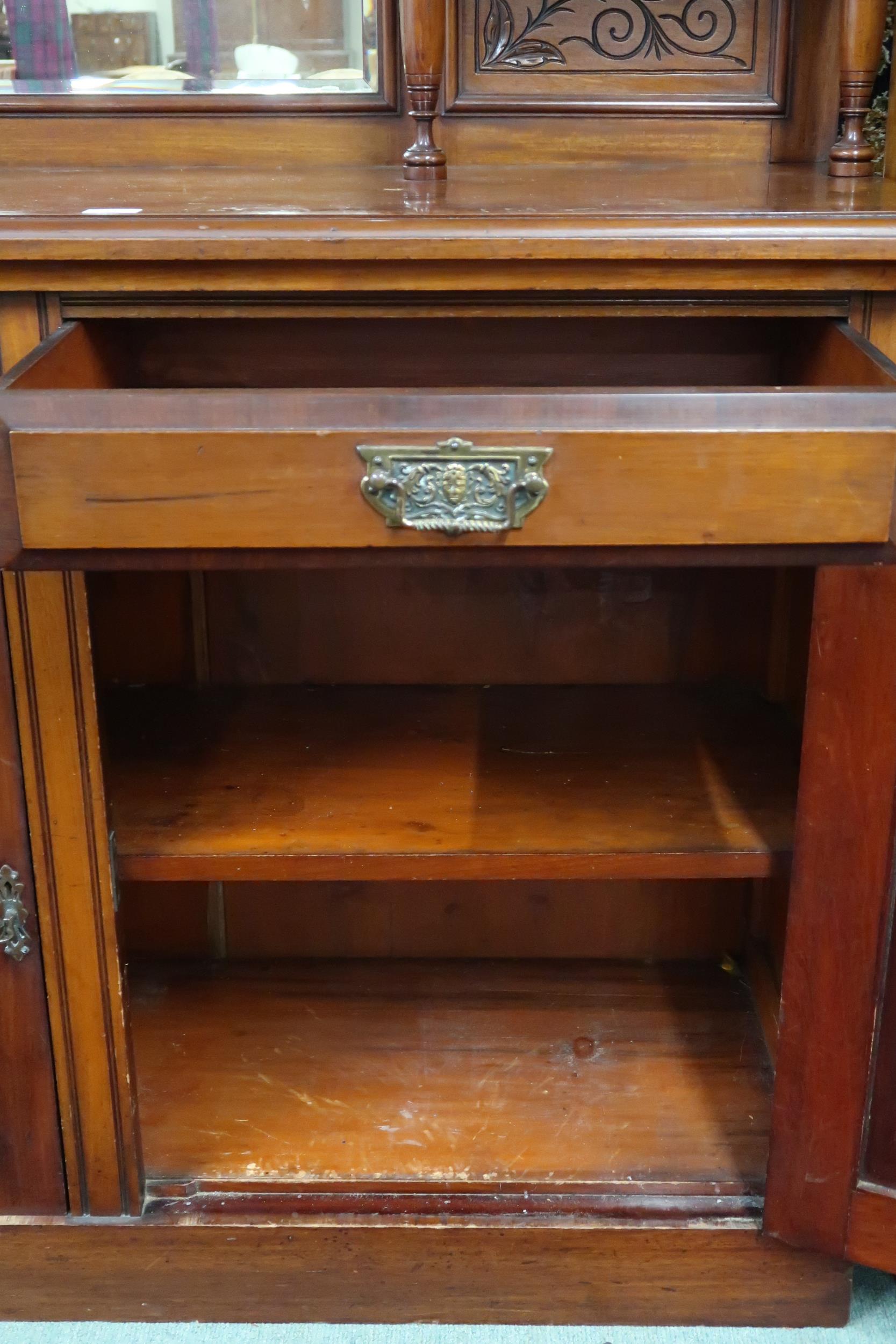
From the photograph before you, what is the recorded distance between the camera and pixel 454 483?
0.71 meters

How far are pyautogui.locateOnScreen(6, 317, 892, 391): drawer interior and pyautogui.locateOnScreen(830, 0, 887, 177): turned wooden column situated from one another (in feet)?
0.47

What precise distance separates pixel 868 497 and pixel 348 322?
468 millimetres

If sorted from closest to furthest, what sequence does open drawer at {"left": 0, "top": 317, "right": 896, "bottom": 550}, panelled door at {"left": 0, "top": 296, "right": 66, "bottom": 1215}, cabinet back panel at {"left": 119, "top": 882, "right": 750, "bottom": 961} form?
open drawer at {"left": 0, "top": 317, "right": 896, "bottom": 550} → panelled door at {"left": 0, "top": 296, "right": 66, "bottom": 1215} → cabinet back panel at {"left": 119, "top": 882, "right": 750, "bottom": 961}

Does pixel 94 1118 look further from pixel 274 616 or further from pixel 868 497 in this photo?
pixel 868 497

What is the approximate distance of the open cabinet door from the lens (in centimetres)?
91

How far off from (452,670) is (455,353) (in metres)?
0.43

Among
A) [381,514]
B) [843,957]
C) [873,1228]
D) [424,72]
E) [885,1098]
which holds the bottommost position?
[873,1228]

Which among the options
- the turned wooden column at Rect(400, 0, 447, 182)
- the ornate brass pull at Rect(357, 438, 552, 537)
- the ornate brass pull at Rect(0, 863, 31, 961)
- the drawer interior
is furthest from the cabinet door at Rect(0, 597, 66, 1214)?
the turned wooden column at Rect(400, 0, 447, 182)

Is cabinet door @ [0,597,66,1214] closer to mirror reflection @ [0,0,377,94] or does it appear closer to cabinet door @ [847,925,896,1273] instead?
mirror reflection @ [0,0,377,94]

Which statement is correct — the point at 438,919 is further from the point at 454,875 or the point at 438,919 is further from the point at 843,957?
the point at 843,957

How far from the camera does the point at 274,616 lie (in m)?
1.35

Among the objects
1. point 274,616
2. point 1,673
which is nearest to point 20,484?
point 1,673

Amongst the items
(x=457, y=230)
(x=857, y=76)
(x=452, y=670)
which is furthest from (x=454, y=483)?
(x=452, y=670)

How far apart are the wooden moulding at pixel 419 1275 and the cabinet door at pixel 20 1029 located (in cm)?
4
